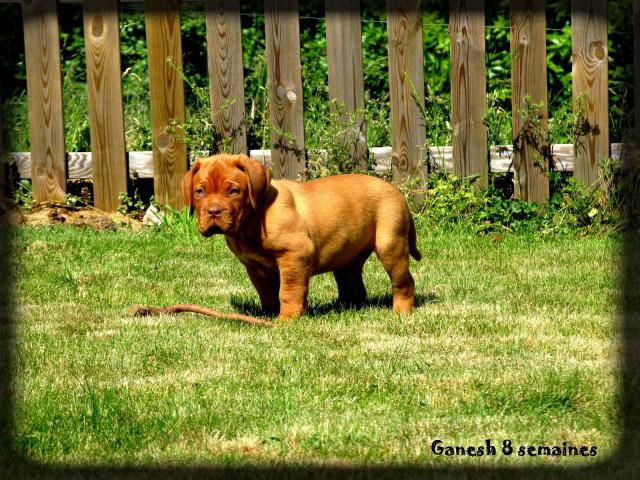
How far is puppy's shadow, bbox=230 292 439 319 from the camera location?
19.8ft

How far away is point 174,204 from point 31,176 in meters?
1.19

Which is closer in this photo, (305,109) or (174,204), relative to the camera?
(174,204)

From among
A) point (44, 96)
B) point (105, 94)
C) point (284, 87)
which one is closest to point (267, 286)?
point (284, 87)

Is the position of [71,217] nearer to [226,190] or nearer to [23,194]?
[23,194]

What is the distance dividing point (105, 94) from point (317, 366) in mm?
4420

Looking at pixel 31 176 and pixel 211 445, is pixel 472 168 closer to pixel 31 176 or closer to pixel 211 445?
pixel 31 176

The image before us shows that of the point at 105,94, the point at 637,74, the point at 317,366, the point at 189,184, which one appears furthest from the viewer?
the point at 105,94

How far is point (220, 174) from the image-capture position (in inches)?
212

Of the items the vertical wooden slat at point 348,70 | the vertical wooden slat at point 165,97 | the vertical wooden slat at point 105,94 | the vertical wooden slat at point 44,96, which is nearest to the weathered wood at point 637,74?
the vertical wooden slat at point 348,70

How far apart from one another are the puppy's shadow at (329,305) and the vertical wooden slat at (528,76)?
222 centimetres

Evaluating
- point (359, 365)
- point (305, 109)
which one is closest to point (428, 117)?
point (305, 109)

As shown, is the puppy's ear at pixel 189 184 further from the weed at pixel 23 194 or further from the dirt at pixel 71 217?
the weed at pixel 23 194

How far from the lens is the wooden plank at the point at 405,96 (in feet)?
27.6

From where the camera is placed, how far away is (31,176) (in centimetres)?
871
